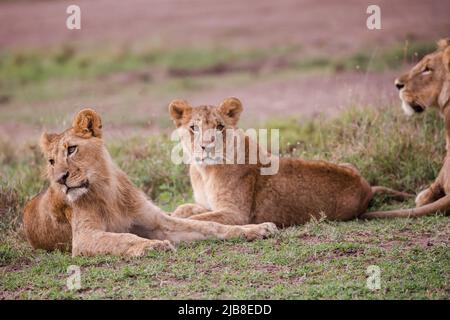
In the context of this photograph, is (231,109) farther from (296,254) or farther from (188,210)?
(296,254)

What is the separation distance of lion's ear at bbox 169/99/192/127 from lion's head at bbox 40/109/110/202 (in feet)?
3.04

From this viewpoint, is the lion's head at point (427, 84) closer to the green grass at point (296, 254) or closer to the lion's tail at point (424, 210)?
the green grass at point (296, 254)

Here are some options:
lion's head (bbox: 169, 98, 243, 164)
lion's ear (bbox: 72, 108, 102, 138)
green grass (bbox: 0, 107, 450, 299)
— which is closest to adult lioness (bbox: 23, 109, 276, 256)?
lion's ear (bbox: 72, 108, 102, 138)

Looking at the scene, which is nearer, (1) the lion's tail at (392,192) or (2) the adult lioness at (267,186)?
(2) the adult lioness at (267,186)

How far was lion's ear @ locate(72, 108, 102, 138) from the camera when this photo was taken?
695cm

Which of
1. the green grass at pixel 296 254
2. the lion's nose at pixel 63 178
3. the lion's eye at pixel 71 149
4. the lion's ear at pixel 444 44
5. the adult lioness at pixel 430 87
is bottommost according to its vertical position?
the green grass at pixel 296 254

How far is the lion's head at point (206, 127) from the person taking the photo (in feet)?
24.5

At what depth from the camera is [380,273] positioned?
6.03 m

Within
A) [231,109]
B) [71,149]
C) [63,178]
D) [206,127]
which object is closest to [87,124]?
[71,149]

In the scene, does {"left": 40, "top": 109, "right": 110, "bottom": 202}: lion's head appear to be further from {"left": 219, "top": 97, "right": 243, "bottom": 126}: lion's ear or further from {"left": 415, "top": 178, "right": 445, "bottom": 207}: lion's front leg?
{"left": 415, "top": 178, "right": 445, "bottom": 207}: lion's front leg

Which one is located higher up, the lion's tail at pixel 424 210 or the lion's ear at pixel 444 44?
the lion's ear at pixel 444 44

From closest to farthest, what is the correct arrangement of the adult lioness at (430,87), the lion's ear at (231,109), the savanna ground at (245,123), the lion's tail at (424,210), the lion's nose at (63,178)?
the savanna ground at (245,123) < the lion's nose at (63,178) < the lion's tail at (424,210) < the lion's ear at (231,109) < the adult lioness at (430,87)

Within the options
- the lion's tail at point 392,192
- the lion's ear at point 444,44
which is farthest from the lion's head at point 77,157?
the lion's ear at point 444,44

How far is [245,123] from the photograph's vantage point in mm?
12953
